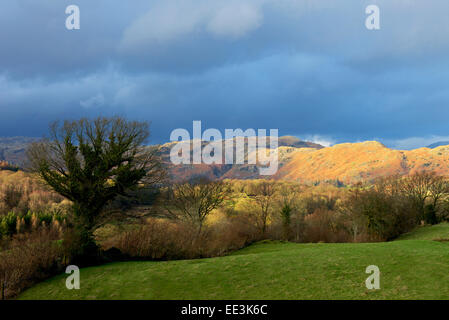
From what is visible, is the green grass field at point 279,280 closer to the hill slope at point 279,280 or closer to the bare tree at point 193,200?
the hill slope at point 279,280

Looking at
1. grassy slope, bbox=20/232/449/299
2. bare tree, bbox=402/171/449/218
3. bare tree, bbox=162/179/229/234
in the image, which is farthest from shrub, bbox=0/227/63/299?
bare tree, bbox=402/171/449/218

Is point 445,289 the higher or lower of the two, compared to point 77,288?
higher

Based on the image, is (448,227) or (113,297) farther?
(448,227)

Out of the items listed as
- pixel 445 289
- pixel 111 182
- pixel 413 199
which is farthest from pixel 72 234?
pixel 413 199

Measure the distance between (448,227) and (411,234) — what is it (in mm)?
5123

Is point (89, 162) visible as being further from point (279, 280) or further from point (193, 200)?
point (193, 200)

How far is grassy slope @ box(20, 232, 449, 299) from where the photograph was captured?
13078 mm

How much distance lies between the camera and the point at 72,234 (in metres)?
23.5

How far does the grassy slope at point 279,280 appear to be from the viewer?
42.9 ft

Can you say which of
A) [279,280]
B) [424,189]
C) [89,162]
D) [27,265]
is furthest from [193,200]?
[424,189]

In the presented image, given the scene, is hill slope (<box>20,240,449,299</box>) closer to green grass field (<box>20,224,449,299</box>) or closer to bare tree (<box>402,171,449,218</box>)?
green grass field (<box>20,224,449,299</box>)

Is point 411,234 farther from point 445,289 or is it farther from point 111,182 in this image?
point 111,182
